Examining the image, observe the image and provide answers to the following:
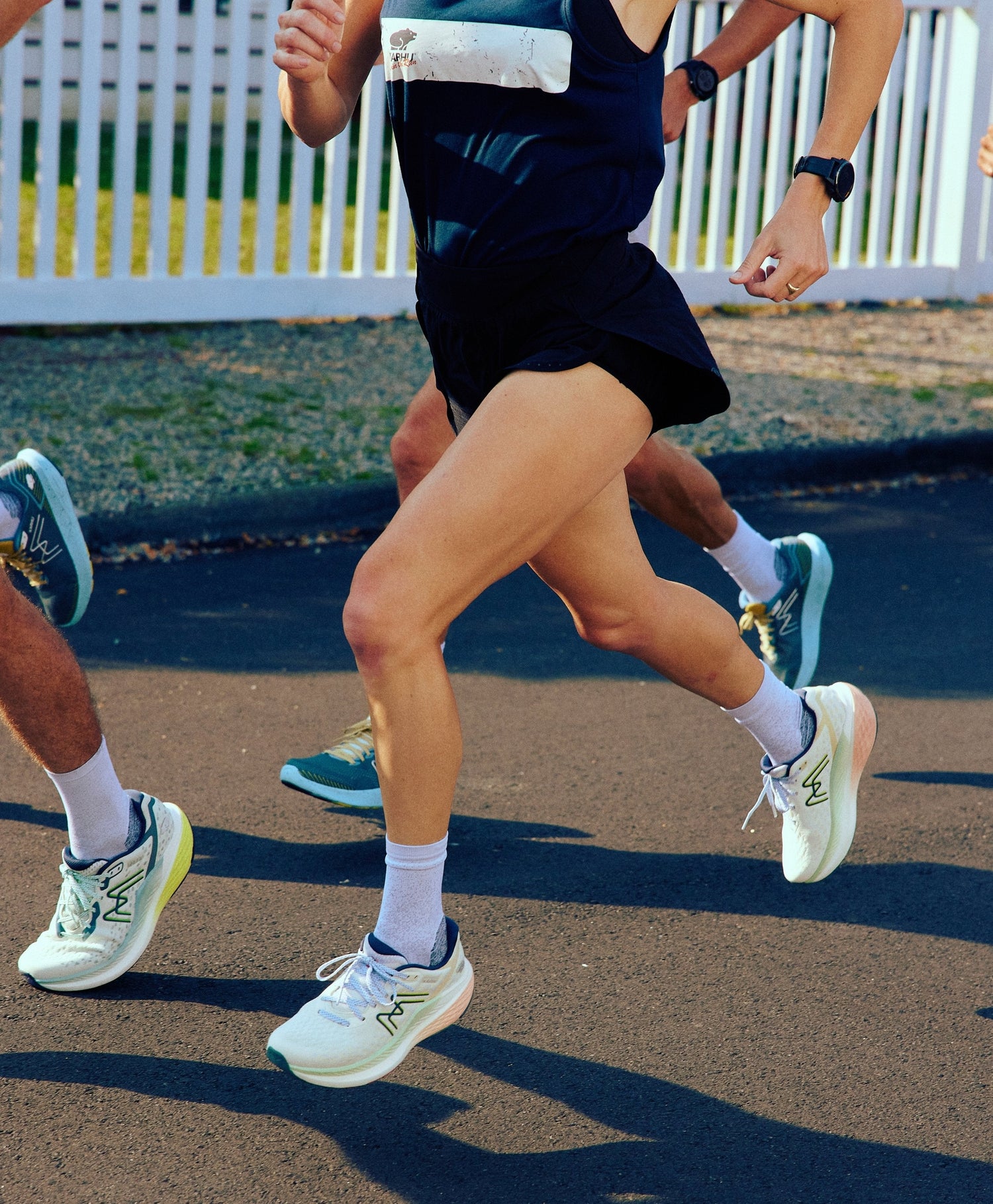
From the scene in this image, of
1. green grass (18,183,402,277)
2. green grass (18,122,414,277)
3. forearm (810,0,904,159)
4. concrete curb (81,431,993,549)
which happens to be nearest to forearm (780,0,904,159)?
forearm (810,0,904,159)

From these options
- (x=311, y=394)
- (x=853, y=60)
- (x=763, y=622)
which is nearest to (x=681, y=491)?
(x=763, y=622)

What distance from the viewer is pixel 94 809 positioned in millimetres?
2652

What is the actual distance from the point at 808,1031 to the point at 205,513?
3393mm

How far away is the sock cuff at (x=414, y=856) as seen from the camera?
2258mm

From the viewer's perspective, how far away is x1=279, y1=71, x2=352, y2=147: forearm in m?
2.56

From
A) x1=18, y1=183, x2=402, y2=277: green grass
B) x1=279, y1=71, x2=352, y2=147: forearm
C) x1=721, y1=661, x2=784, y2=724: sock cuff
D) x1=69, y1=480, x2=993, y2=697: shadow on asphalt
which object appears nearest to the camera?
x1=279, y1=71, x2=352, y2=147: forearm

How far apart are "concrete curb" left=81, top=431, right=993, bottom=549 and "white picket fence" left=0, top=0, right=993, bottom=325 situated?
230 centimetres

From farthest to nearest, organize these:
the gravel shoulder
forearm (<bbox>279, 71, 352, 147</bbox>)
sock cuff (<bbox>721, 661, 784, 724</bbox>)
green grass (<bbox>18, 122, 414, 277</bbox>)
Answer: green grass (<bbox>18, 122, 414, 277</bbox>) → the gravel shoulder → sock cuff (<bbox>721, 661, 784, 724</bbox>) → forearm (<bbox>279, 71, 352, 147</bbox>)

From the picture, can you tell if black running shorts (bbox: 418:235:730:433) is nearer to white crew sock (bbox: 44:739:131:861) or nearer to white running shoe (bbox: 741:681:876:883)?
white running shoe (bbox: 741:681:876:883)

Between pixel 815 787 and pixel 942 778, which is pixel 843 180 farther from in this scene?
pixel 942 778

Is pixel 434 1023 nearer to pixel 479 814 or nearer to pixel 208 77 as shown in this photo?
pixel 479 814

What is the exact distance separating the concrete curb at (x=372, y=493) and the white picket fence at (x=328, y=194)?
2297 mm

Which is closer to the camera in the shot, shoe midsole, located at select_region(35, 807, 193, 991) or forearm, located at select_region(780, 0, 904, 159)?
forearm, located at select_region(780, 0, 904, 159)

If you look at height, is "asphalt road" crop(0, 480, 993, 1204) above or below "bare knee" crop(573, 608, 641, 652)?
below
